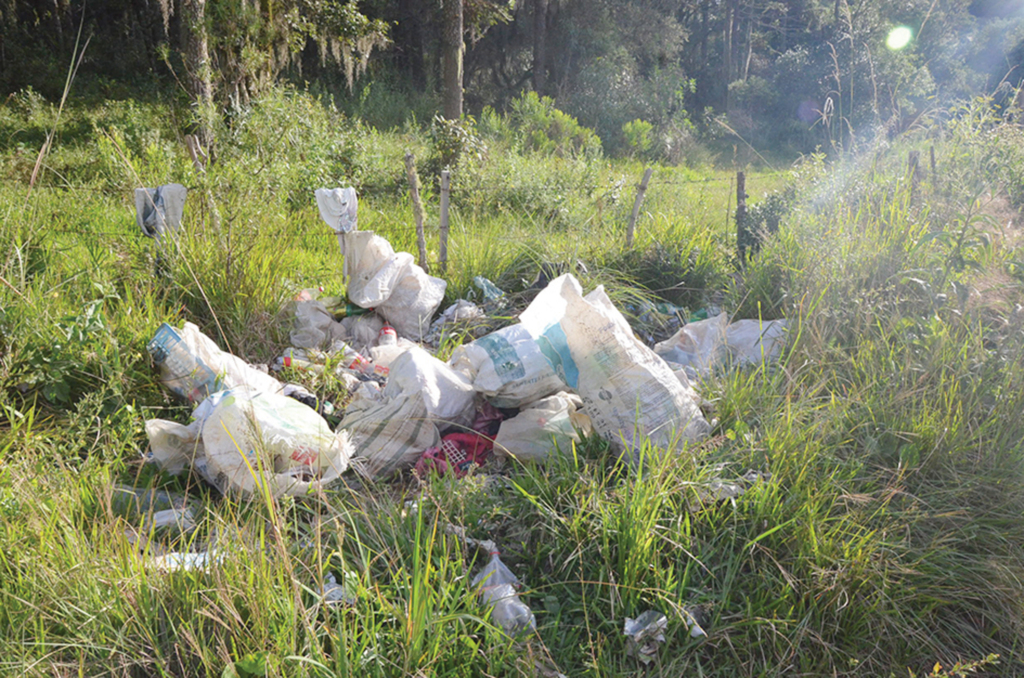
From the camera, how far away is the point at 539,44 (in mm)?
19500

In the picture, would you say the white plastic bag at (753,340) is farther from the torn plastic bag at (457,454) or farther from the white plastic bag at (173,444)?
the white plastic bag at (173,444)

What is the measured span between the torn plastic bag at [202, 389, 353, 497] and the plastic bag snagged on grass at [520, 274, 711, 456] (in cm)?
93

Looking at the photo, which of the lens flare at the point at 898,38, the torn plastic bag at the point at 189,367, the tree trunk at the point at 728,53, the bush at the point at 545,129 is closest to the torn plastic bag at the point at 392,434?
the torn plastic bag at the point at 189,367

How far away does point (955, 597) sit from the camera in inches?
75.5

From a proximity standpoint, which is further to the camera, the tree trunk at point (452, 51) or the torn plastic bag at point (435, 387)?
the tree trunk at point (452, 51)

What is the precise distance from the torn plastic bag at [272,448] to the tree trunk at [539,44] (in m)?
18.6

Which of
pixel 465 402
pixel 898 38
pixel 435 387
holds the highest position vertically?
pixel 898 38

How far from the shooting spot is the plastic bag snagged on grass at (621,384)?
7.64 feet

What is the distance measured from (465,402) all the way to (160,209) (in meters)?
1.91

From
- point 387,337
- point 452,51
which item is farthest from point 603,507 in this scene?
point 452,51

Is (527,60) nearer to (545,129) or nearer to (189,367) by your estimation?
(545,129)

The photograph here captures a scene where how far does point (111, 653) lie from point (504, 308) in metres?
2.84

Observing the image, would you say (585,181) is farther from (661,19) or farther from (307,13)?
(661,19)

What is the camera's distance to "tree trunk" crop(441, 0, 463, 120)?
1011cm
